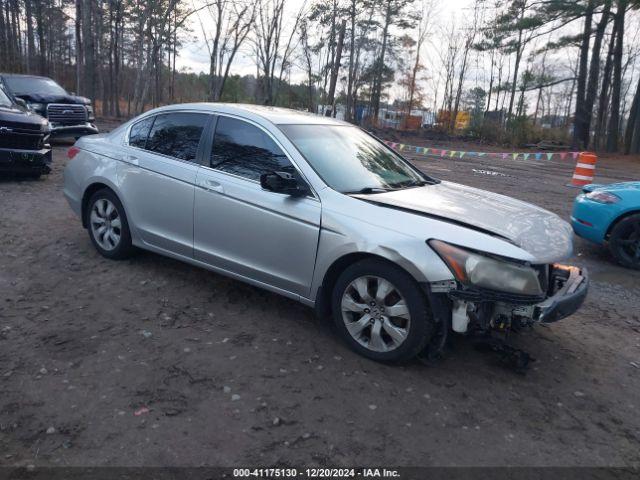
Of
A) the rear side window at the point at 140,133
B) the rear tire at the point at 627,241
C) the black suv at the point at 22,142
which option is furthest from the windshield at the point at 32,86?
the rear tire at the point at 627,241

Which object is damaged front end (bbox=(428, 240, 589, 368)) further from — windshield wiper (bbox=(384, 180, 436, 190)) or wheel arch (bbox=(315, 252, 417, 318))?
windshield wiper (bbox=(384, 180, 436, 190))

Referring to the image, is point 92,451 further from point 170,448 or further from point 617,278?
point 617,278

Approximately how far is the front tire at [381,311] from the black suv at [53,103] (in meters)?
12.6

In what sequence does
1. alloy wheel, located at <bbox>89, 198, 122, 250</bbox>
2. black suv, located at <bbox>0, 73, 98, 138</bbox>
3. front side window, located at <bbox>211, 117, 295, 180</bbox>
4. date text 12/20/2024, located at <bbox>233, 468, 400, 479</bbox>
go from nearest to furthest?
date text 12/20/2024, located at <bbox>233, 468, 400, 479</bbox>, front side window, located at <bbox>211, 117, 295, 180</bbox>, alloy wheel, located at <bbox>89, 198, 122, 250</bbox>, black suv, located at <bbox>0, 73, 98, 138</bbox>

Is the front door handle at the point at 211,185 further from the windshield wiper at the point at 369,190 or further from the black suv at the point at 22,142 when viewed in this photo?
the black suv at the point at 22,142

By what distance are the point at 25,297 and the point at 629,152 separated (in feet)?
111

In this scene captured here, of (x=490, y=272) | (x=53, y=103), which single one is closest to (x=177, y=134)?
(x=490, y=272)

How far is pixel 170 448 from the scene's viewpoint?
2738 mm

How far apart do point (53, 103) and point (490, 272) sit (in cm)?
1368

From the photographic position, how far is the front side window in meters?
4.27

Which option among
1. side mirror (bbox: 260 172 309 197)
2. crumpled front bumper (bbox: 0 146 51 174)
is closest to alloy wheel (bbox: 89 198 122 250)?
side mirror (bbox: 260 172 309 197)

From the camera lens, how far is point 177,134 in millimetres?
4961

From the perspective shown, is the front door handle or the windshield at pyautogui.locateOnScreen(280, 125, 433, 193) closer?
the windshield at pyautogui.locateOnScreen(280, 125, 433, 193)

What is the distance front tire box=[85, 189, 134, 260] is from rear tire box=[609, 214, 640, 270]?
18.8ft
